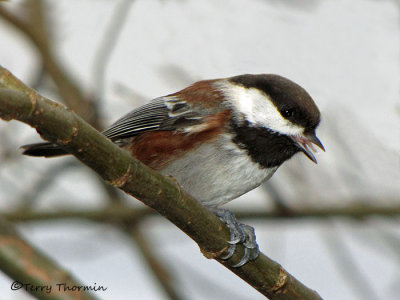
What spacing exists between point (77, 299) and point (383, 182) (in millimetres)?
2821

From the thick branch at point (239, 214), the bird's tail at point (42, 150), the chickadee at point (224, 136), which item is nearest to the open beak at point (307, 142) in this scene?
the chickadee at point (224, 136)

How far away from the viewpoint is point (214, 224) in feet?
9.40

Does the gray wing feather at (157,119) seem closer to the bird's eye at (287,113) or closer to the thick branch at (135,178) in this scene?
the bird's eye at (287,113)

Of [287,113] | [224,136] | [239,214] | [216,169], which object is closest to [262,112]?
[287,113]

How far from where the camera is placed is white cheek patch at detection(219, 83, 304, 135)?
377cm

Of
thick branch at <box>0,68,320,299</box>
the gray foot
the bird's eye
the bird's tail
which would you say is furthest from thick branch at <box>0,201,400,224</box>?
thick branch at <box>0,68,320,299</box>

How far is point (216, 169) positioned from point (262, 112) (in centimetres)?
49

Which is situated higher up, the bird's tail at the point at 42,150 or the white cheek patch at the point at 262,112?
the white cheek patch at the point at 262,112

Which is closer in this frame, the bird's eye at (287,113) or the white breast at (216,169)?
the white breast at (216,169)

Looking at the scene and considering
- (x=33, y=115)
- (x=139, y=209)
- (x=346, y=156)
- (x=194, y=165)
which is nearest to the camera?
(x=33, y=115)

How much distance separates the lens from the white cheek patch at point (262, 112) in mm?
3770

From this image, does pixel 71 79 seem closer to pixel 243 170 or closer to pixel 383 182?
pixel 243 170

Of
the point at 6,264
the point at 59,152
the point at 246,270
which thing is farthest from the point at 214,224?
the point at 59,152

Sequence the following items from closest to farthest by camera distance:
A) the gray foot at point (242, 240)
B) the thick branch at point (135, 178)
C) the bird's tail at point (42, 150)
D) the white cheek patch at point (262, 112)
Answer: the thick branch at point (135, 178), the gray foot at point (242, 240), the white cheek patch at point (262, 112), the bird's tail at point (42, 150)
